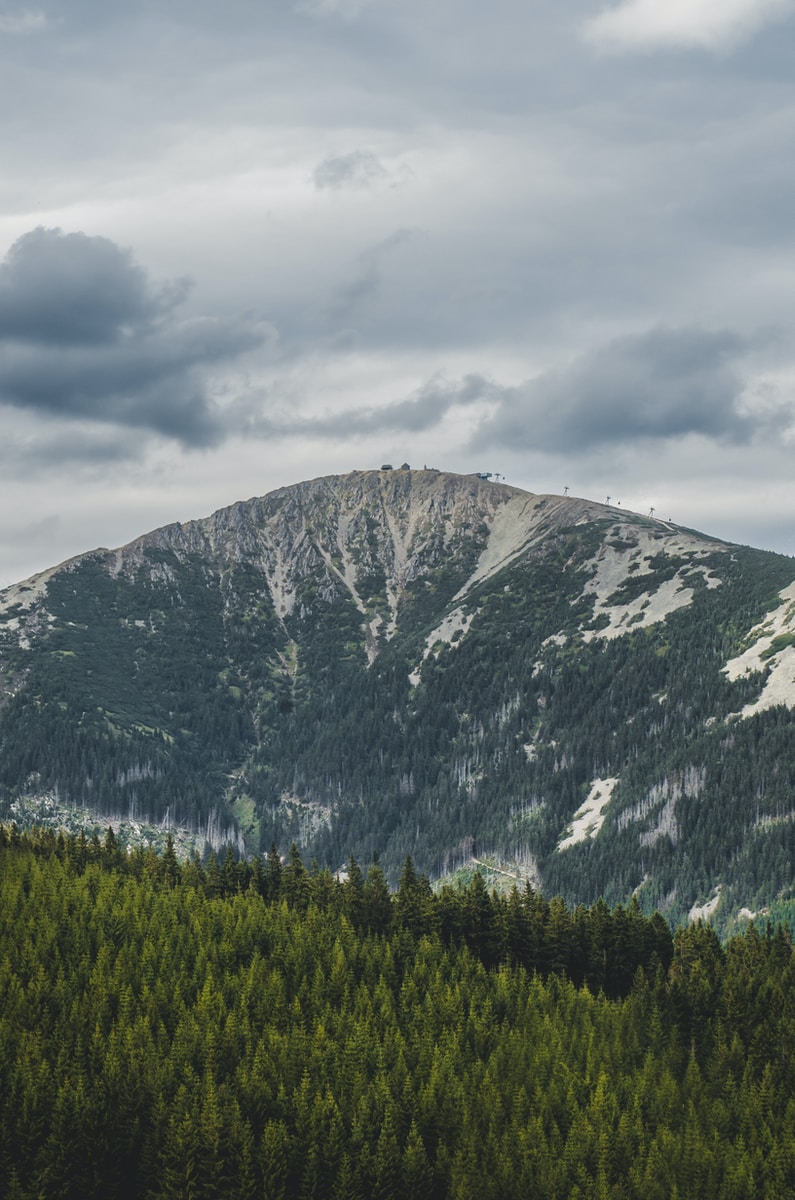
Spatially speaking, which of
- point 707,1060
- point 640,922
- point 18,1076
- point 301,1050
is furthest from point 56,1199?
point 640,922

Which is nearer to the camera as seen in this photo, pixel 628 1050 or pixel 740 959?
pixel 628 1050

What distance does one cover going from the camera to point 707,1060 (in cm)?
14475

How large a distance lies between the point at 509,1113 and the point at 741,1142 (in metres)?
23.5

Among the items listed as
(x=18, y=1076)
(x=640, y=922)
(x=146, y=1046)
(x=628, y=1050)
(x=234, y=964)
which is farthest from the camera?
(x=640, y=922)

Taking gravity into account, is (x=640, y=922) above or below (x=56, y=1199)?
above

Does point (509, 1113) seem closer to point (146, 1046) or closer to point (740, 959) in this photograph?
point (146, 1046)

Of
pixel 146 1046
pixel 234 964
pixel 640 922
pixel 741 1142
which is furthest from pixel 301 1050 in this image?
pixel 640 922

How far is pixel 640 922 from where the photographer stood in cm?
17762

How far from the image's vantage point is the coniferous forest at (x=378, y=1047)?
367ft

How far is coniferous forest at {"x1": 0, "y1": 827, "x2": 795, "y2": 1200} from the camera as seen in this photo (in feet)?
367

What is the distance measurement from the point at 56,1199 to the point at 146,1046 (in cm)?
2208

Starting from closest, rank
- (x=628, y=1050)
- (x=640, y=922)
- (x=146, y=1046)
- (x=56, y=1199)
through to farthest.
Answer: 1. (x=56, y=1199)
2. (x=146, y=1046)
3. (x=628, y=1050)
4. (x=640, y=922)

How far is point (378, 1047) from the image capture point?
13212cm

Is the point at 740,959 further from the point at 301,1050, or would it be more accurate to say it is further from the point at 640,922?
the point at 301,1050
